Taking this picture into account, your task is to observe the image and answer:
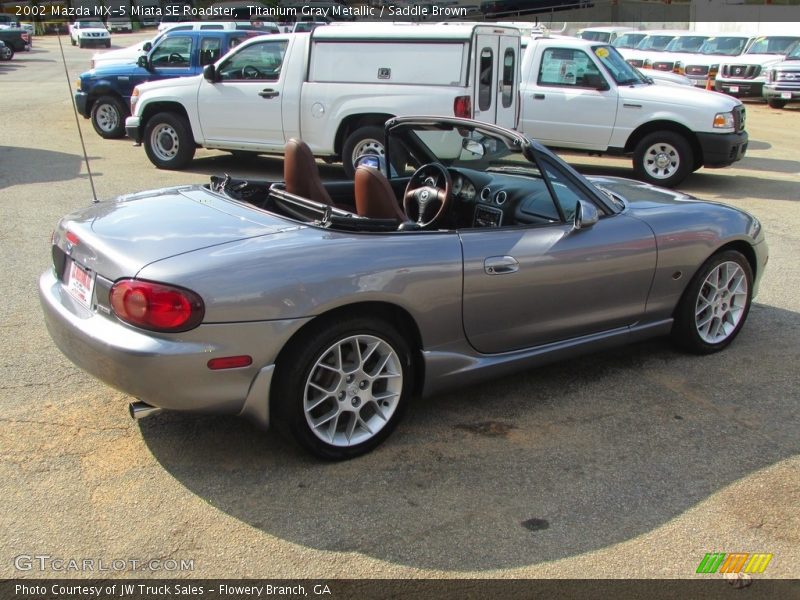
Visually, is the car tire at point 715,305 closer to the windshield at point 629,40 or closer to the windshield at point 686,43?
the windshield at point 686,43

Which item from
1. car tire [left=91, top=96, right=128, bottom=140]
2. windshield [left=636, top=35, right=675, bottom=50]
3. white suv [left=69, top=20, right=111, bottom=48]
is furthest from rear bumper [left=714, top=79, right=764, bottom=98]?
white suv [left=69, top=20, right=111, bottom=48]

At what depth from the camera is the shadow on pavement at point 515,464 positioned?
3.06 metres

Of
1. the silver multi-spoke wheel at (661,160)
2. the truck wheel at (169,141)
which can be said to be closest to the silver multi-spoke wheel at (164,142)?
the truck wheel at (169,141)

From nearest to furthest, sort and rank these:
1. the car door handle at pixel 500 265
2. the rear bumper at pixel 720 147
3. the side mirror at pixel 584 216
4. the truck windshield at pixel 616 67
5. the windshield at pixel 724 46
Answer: the car door handle at pixel 500 265 < the side mirror at pixel 584 216 < the rear bumper at pixel 720 147 < the truck windshield at pixel 616 67 < the windshield at pixel 724 46

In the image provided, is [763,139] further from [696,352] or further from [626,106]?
[696,352]

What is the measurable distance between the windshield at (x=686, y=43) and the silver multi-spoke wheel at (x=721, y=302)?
19.7 metres

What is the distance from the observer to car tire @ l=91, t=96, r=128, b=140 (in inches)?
531

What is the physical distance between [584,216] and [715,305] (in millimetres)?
1303

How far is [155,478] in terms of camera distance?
3375mm

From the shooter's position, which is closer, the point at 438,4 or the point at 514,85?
the point at 514,85

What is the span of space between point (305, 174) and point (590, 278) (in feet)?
5.33

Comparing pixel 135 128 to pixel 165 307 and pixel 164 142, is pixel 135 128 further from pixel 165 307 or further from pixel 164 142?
pixel 165 307

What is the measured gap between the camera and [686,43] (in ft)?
74.1

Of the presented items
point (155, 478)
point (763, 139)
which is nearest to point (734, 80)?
point (763, 139)
